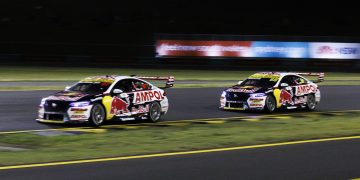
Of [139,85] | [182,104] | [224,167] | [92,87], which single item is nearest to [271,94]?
[182,104]

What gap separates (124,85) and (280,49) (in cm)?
3306

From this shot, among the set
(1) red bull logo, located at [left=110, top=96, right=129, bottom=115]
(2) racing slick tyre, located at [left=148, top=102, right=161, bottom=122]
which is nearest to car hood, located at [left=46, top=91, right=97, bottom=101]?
(1) red bull logo, located at [left=110, top=96, right=129, bottom=115]

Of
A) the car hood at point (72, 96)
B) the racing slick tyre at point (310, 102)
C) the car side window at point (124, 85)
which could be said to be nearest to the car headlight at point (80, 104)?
the car hood at point (72, 96)

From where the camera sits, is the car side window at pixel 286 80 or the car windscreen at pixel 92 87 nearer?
the car windscreen at pixel 92 87

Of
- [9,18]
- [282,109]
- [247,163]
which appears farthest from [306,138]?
[9,18]

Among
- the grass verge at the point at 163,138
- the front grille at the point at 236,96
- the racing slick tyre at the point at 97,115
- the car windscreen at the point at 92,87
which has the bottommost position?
the grass verge at the point at 163,138

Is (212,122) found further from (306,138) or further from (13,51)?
(13,51)

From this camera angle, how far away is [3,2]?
6456 cm

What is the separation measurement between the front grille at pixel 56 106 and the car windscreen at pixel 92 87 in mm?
911

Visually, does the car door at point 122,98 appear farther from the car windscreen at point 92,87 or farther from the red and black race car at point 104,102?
the car windscreen at point 92,87

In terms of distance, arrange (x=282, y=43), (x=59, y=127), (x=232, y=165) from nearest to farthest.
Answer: (x=232, y=165) → (x=59, y=127) → (x=282, y=43)

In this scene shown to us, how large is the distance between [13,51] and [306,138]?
4073 centimetres

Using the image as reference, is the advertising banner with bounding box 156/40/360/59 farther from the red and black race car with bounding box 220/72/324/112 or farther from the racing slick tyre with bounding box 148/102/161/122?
the racing slick tyre with bounding box 148/102/161/122

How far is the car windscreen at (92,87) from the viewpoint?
15.9 metres
